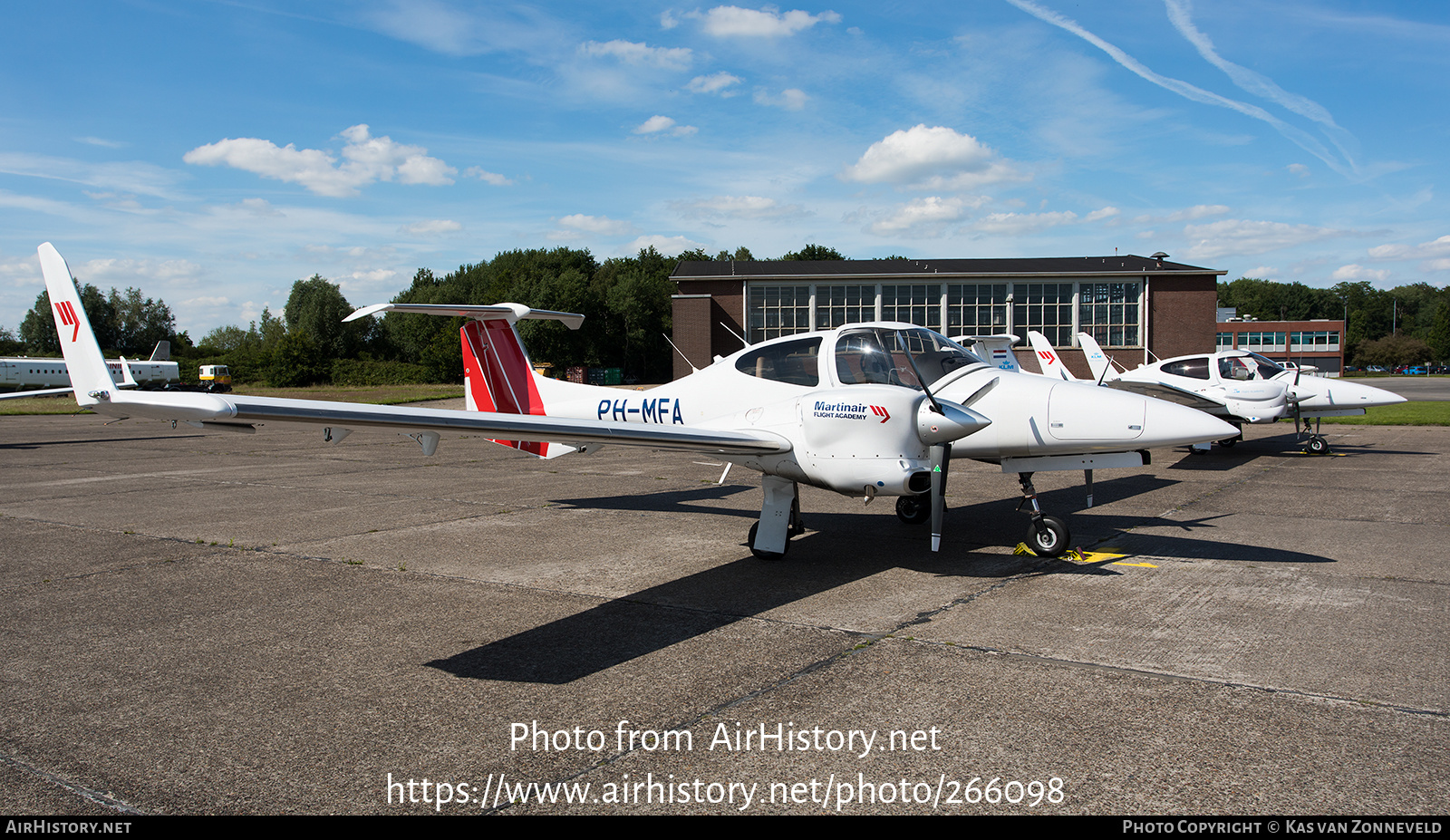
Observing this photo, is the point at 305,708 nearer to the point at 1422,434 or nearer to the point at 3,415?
the point at 1422,434

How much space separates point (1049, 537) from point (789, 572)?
2672mm

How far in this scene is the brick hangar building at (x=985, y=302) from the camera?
5175 centimetres

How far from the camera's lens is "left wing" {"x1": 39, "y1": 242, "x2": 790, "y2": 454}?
4.51 m

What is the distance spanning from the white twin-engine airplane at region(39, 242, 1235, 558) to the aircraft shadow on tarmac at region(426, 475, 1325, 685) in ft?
1.64

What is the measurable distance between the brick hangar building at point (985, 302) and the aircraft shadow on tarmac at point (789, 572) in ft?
139

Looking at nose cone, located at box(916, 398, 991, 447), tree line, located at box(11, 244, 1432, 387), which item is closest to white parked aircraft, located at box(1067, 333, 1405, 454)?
nose cone, located at box(916, 398, 991, 447)

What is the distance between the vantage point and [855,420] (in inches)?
272

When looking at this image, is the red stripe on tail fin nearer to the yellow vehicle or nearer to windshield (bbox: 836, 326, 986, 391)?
windshield (bbox: 836, 326, 986, 391)

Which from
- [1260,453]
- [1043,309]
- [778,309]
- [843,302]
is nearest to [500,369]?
[1260,453]

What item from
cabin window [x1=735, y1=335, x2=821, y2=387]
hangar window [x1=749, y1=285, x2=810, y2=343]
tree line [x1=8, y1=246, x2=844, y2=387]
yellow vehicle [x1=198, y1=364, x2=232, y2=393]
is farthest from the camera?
tree line [x1=8, y1=246, x2=844, y2=387]

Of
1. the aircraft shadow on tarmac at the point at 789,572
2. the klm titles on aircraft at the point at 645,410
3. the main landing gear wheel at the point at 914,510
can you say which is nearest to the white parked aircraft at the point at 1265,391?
the aircraft shadow on tarmac at the point at 789,572

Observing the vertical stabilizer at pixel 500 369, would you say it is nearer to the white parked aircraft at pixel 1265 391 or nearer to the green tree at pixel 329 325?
the white parked aircraft at pixel 1265 391

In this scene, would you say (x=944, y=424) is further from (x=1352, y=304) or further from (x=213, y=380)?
(x=1352, y=304)
